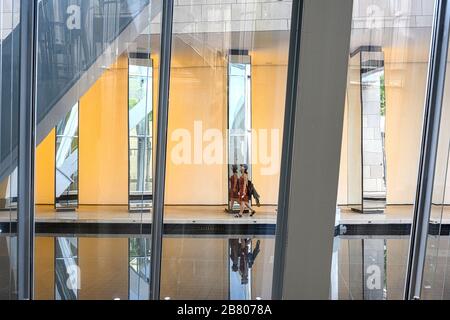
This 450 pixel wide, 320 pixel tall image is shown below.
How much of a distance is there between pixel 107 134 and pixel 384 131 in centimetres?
261

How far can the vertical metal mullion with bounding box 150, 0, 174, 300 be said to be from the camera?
4.77 m

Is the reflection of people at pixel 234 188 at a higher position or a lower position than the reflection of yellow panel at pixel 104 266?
higher

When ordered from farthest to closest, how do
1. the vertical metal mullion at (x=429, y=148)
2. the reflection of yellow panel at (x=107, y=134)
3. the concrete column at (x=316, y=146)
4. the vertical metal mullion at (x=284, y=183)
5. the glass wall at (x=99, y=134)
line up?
the reflection of yellow panel at (x=107, y=134)
the glass wall at (x=99, y=134)
the vertical metal mullion at (x=429, y=148)
the vertical metal mullion at (x=284, y=183)
the concrete column at (x=316, y=146)

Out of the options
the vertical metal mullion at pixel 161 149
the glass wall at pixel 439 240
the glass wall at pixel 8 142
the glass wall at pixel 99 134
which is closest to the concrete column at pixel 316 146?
the glass wall at pixel 439 240

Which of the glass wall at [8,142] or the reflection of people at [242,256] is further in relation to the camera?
the reflection of people at [242,256]

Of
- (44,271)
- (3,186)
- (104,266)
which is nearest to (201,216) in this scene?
(104,266)

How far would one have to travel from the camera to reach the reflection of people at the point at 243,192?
15.6ft

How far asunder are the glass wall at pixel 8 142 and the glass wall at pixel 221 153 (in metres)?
1.38

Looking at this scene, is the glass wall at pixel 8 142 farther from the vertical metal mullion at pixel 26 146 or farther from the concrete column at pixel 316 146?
the concrete column at pixel 316 146

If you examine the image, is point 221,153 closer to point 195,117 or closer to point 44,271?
point 195,117

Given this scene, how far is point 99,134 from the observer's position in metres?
4.84

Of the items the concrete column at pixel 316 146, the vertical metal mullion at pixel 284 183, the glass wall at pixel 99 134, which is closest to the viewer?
the concrete column at pixel 316 146
